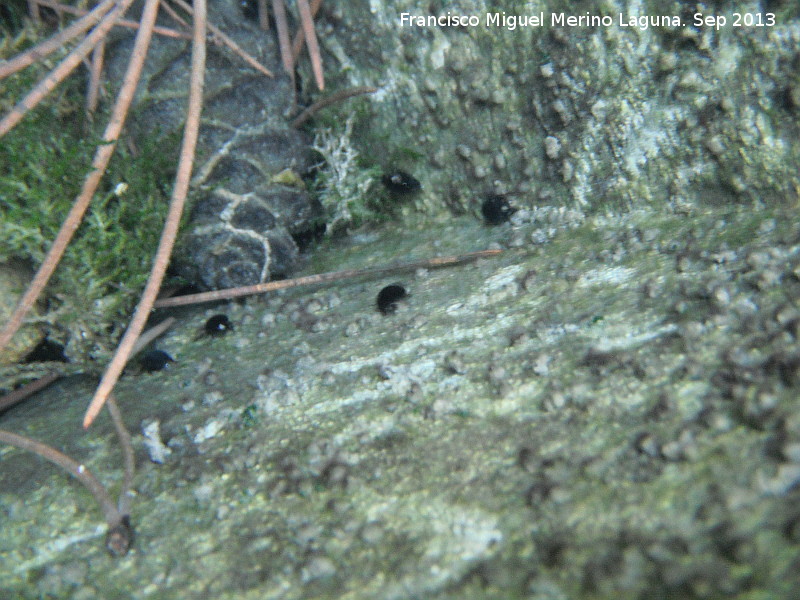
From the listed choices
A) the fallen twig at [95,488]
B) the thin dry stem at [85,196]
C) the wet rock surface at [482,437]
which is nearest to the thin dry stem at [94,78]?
the thin dry stem at [85,196]

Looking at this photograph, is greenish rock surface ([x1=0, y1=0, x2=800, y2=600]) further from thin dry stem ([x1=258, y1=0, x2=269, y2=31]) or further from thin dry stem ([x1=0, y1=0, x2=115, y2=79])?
thin dry stem ([x1=0, y1=0, x2=115, y2=79])

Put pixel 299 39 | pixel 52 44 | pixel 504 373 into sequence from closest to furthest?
pixel 504 373 < pixel 52 44 < pixel 299 39

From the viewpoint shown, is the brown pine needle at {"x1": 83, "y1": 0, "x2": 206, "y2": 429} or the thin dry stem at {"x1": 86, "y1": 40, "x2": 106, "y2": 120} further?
the thin dry stem at {"x1": 86, "y1": 40, "x2": 106, "y2": 120}

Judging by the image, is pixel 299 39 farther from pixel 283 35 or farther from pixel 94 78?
pixel 94 78

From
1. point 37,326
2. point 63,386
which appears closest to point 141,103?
point 37,326

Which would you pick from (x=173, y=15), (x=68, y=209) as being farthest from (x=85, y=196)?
(x=173, y=15)

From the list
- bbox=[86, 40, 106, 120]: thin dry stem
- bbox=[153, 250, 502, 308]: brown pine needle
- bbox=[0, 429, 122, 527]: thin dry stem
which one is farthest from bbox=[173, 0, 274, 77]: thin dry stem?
bbox=[0, 429, 122, 527]: thin dry stem
